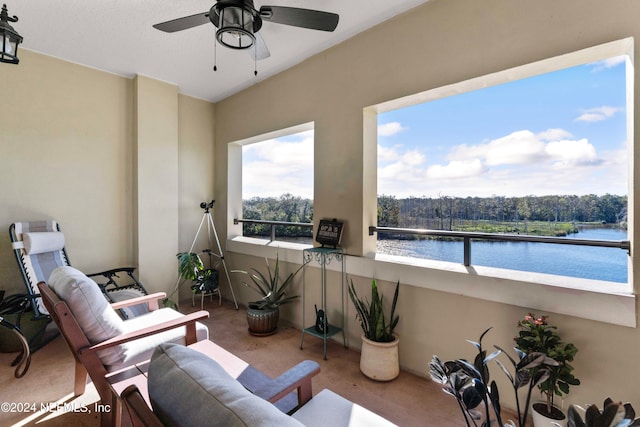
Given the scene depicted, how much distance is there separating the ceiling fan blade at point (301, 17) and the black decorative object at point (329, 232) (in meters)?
1.63

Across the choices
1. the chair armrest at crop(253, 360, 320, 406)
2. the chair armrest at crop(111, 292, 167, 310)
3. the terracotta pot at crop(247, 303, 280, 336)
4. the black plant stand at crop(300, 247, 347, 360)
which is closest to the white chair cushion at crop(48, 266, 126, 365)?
the chair armrest at crop(111, 292, 167, 310)

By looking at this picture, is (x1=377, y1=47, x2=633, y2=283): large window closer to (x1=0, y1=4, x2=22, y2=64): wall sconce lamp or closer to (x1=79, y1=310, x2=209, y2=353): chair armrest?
(x1=79, y1=310, x2=209, y2=353): chair armrest

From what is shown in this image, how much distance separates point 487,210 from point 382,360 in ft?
4.65

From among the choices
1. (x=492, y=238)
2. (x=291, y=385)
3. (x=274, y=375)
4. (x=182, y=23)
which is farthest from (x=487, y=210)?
(x=182, y=23)

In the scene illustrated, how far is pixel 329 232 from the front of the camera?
2.88m

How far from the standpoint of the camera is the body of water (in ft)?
5.84

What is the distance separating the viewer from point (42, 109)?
10.3 feet

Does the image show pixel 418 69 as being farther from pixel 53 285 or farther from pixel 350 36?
pixel 53 285

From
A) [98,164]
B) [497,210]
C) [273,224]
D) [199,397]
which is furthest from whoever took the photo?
[273,224]

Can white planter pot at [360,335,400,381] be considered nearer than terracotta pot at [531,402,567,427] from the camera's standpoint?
No

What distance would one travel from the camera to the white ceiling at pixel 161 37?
237cm

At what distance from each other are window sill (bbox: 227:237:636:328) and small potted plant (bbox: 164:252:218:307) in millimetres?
1963

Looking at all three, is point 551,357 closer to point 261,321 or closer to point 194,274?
point 261,321

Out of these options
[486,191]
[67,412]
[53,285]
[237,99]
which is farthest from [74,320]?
[237,99]
